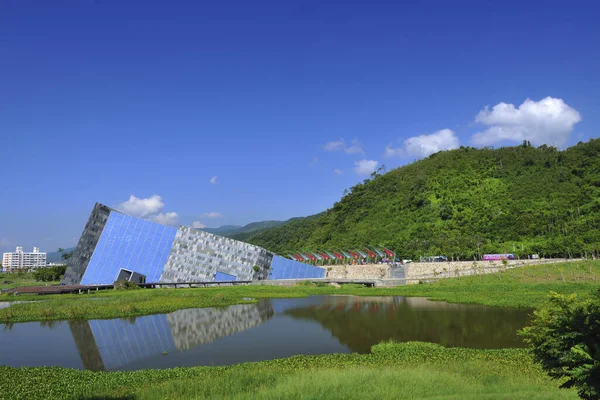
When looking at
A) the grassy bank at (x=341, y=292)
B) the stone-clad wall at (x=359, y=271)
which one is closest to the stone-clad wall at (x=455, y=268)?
the grassy bank at (x=341, y=292)

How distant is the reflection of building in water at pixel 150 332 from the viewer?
22.6 metres

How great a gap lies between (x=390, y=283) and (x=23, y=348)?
163 ft

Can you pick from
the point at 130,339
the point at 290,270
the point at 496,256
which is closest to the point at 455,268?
the point at 496,256

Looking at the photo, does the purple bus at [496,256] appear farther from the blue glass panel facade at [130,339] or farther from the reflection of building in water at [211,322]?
the blue glass panel facade at [130,339]

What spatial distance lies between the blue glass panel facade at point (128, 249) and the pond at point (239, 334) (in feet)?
90.4

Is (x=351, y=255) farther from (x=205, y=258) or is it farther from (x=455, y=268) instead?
(x=205, y=258)

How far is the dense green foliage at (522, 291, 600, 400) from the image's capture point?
29.1ft

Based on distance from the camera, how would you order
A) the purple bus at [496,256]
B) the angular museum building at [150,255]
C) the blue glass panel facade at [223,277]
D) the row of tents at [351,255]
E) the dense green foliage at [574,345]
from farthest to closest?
the row of tents at [351,255] < the purple bus at [496,256] < the blue glass panel facade at [223,277] < the angular museum building at [150,255] < the dense green foliage at [574,345]

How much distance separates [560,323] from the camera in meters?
9.94

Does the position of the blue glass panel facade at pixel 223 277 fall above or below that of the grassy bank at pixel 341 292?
above

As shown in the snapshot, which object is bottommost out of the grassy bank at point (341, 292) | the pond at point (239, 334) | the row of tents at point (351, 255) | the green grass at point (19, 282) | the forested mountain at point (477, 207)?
the pond at point (239, 334)

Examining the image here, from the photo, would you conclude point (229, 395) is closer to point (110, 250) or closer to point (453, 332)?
point (453, 332)

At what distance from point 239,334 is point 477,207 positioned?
85008 mm

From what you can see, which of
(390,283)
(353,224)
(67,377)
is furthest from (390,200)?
(67,377)
